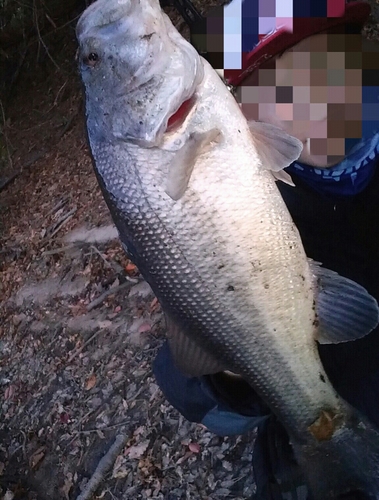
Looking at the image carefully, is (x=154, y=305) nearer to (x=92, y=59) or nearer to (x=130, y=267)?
(x=130, y=267)

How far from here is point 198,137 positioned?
5.28ft

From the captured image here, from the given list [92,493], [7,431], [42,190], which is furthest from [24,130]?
[92,493]

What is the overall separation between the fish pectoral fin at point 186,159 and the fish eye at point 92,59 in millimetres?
397

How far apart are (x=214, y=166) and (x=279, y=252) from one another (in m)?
0.33

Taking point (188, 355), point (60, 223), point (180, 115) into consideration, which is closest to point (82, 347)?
point (60, 223)

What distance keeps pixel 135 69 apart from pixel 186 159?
0.33m

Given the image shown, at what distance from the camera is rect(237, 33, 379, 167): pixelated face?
1.80 m

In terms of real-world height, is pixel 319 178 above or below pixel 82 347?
above

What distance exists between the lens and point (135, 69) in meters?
1.67

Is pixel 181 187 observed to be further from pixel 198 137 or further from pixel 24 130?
pixel 24 130

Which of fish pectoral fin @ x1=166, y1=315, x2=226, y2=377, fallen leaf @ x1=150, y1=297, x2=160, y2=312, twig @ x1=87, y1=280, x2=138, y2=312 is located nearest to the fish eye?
fish pectoral fin @ x1=166, y1=315, x2=226, y2=377

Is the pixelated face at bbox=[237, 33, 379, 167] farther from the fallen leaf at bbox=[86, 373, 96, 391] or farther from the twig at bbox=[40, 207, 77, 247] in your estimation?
the twig at bbox=[40, 207, 77, 247]

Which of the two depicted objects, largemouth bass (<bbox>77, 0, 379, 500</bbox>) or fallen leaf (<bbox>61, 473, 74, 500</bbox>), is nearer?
largemouth bass (<bbox>77, 0, 379, 500</bbox>)

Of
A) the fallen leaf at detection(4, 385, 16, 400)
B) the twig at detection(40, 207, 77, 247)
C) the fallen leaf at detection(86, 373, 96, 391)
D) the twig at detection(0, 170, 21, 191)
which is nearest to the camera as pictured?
the fallen leaf at detection(86, 373, 96, 391)
